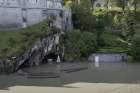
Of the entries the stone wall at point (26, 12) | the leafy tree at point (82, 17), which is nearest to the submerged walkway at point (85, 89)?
the stone wall at point (26, 12)

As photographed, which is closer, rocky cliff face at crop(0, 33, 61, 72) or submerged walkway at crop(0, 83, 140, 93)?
submerged walkway at crop(0, 83, 140, 93)

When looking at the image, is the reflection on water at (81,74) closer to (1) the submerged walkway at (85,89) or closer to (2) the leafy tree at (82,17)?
(1) the submerged walkway at (85,89)

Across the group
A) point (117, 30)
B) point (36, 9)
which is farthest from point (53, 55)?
point (117, 30)

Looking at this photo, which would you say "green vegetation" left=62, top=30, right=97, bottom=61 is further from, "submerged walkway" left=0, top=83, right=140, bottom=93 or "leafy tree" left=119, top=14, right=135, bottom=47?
"submerged walkway" left=0, top=83, right=140, bottom=93

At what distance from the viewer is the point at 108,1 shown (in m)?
82.6

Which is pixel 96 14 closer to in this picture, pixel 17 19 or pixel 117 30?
pixel 117 30

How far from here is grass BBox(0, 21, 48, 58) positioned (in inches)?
2051

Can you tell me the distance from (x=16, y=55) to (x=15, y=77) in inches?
176

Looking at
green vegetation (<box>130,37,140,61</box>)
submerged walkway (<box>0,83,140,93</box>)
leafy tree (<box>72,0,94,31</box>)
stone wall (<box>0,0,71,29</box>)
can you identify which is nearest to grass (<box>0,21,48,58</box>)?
stone wall (<box>0,0,71,29</box>)

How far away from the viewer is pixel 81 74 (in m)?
50.2

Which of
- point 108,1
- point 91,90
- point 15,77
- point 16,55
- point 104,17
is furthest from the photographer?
point 108,1

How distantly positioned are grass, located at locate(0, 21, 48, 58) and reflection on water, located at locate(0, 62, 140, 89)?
270 cm

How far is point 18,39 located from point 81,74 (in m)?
9.39

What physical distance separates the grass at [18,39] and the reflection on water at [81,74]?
270 cm
